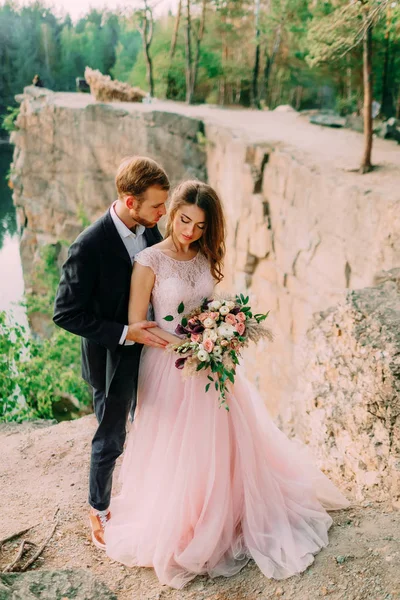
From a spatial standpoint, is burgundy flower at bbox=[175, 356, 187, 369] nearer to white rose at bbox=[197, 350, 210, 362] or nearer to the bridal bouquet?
the bridal bouquet

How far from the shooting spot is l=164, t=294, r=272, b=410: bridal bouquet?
2.47 meters

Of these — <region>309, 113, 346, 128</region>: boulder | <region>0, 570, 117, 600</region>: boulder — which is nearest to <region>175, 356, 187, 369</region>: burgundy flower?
<region>0, 570, 117, 600</region>: boulder

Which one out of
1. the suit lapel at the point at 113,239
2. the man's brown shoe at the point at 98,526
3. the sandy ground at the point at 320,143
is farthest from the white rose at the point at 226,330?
the sandy ground at the point at 320,143

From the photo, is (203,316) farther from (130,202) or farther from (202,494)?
(202,494)

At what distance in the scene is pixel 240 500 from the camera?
9.02 feet

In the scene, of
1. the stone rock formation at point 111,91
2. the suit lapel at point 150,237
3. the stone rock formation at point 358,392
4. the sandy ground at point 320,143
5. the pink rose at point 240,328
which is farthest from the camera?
the stone rock formation at point 111,91

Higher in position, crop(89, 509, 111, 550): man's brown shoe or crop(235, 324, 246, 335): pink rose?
crop(235, 324, 246, 335): pink rose

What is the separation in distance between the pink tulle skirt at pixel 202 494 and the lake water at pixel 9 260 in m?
14.8

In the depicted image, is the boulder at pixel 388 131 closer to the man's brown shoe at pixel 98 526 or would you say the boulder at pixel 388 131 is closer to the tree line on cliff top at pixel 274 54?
the tree line on cliff top at pixel 274 54

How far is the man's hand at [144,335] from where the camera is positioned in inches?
103

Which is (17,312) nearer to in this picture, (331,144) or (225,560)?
(331,144)

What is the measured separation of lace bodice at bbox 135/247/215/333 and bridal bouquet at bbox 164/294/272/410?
2.9 inches

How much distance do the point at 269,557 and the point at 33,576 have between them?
1.08 metres

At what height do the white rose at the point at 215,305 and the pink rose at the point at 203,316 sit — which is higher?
the white rose at the point at 215,305
